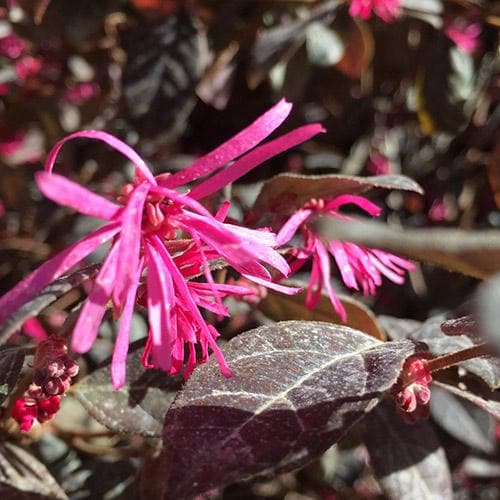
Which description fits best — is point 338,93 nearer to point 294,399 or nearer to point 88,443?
point 88,443

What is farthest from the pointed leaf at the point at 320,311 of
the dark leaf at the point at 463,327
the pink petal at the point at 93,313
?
the pink petal at the point at 93,313

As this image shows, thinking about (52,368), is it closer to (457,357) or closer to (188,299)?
(188,299)

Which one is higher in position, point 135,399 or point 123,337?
point 123,337

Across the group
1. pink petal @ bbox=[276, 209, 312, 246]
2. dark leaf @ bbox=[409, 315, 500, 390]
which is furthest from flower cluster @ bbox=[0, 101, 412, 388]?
dark leaf @ bbox=[409, 315, 500, 390]

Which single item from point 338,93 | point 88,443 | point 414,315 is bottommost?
point 414,315

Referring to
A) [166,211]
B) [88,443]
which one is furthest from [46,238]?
[166,211]

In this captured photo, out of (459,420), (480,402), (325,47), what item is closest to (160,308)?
(480,402)

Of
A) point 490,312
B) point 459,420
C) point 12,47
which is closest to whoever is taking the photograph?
point 490,312
